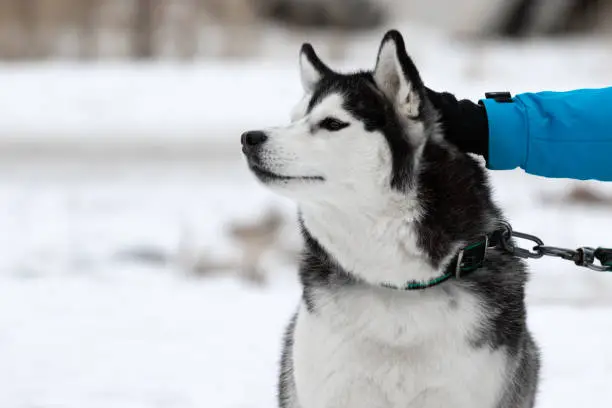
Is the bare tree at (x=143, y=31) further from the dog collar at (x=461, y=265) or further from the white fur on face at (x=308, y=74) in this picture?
the dog collar at (x=461, y=265)

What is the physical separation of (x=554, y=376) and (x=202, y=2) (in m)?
10.2

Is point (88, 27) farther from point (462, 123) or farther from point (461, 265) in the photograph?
point (461, 265)

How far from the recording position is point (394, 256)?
2.36 meters

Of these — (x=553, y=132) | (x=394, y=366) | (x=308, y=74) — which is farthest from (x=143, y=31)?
(x=394, y=366)

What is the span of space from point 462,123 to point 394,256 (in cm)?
→ 40

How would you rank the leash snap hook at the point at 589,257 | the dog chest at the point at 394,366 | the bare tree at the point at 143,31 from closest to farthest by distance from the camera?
the dog chest at the point at 394,366
the leash snap hook at the point at 589,257
the bare tree at the point at 143,31

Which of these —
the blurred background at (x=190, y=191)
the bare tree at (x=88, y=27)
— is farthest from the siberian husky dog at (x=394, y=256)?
the bare tree at (x=88, y=27)

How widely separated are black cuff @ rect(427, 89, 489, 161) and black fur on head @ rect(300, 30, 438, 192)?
0.04m

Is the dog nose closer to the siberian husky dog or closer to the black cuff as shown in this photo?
the siberian husky dog

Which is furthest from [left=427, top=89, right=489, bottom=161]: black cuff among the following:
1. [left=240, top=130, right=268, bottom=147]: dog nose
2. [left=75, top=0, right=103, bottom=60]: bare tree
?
[left=75, top=0, right=103, bottom=60]: bare tree

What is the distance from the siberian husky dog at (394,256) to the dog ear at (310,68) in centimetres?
23

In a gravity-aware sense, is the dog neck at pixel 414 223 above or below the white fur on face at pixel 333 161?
below

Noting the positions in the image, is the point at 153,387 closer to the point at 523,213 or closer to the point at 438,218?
the point at 438,218

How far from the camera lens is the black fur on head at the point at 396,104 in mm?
2334
